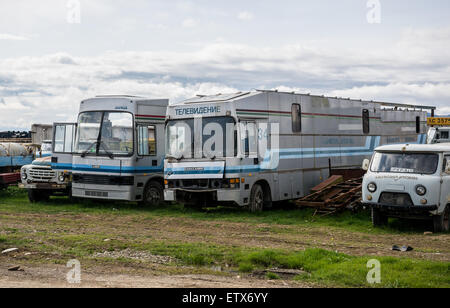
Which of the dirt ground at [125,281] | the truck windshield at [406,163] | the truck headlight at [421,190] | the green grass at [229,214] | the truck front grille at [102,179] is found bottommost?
the dirt ground at [125,281]

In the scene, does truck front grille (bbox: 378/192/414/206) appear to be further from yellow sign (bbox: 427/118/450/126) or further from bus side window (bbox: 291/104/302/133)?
yellow sign (bbox: 427/118/450/126)

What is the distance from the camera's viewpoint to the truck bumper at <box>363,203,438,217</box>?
507 inches

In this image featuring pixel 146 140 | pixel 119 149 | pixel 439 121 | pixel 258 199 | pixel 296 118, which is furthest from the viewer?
pixel 439 121

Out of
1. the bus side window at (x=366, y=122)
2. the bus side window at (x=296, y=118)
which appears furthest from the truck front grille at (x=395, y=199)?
the bus side window at (x=366, y=122)

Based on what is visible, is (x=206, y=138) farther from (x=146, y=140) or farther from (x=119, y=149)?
(x=119, y=149)

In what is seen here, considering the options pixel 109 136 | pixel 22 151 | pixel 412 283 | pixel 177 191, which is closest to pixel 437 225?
pixel 412 283

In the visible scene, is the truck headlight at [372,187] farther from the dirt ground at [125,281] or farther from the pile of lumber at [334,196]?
the dirt ground at [125,281]

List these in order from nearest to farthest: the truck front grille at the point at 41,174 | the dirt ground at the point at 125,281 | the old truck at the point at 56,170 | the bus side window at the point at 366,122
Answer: the dirt ground at the point at 125,281
the old truck at the point at 56,170
the truck front grille at the point at 41,174
the bus side window at the point at 366,122

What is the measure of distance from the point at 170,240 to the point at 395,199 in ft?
17.0

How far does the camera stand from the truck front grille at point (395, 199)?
43.2 ft

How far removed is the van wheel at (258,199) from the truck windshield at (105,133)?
4.16 m

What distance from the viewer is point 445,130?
2594cm

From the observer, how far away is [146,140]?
18672 mm

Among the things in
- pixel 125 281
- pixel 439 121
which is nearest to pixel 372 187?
pixel 125 281
